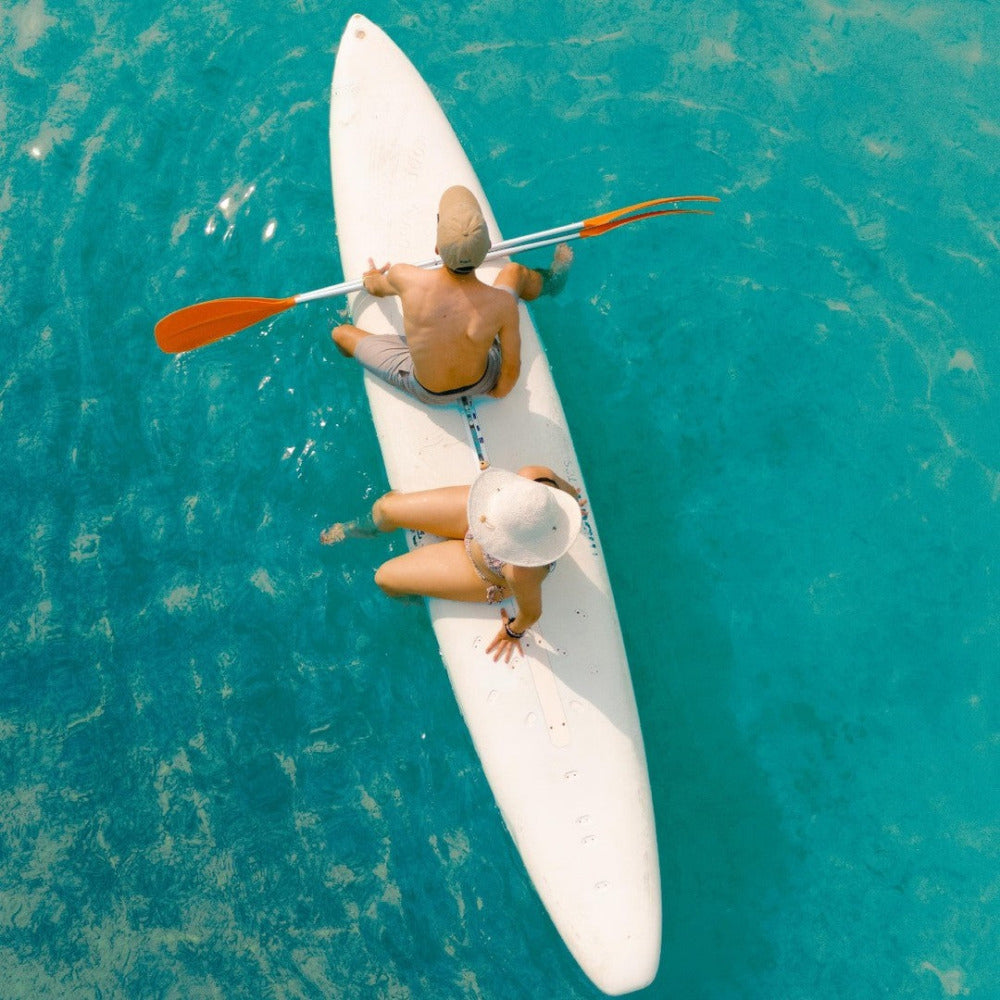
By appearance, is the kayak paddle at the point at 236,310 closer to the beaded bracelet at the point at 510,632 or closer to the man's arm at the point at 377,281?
the man's arm at the point at 377,281

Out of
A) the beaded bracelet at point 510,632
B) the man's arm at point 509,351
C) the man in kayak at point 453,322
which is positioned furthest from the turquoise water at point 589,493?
the man's arm at point 509,351

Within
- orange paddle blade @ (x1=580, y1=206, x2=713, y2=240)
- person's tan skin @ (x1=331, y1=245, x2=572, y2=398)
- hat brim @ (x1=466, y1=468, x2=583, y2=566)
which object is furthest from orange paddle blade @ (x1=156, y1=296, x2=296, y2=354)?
hat brim @ (x1=466, y1=468, x2=583, y2=566)

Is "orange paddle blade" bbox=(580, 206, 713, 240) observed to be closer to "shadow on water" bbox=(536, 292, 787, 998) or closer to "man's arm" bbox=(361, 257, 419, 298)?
"shadow on water" bbox=(536, 292, 787, 998)

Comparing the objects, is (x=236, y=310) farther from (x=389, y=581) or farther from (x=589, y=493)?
(x=589, y=493)

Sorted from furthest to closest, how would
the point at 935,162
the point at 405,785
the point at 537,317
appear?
1. the point at 935,162
2. the point at 537,317
3. the point at 405,785

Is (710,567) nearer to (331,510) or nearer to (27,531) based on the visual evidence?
(331,510)

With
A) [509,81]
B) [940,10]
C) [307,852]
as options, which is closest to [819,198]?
[940,10]
